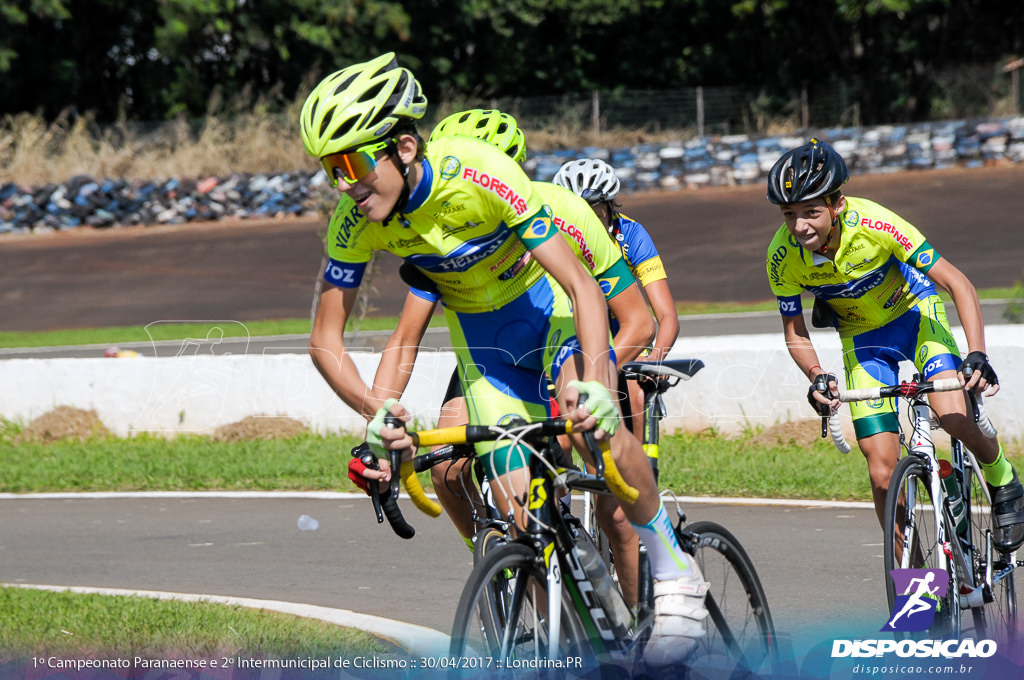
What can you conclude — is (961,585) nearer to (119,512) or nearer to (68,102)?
(119,512)

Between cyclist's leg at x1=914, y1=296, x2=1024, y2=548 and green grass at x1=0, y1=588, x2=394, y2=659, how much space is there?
8.73 ft

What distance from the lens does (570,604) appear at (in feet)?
12.1

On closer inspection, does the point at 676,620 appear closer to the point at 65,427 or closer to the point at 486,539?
the point at 486,539

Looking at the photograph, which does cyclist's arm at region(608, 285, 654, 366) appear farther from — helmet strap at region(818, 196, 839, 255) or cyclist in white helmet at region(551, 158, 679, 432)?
helmet strap at region(818, 196, 839, 255)


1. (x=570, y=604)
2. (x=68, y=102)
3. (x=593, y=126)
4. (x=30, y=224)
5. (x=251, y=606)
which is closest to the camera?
(x=570, y=604)

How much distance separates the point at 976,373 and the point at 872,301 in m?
0.82

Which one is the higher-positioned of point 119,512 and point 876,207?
point 876,207

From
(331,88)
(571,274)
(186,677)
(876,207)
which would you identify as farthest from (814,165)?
(186,677)

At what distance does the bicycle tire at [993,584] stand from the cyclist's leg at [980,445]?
51 millimetres

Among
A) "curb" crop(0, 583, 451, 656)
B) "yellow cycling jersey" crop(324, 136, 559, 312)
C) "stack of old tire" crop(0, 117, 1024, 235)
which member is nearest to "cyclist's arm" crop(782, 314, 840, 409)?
"yellow cycling jersey" crop(324, 136, 559, 312)

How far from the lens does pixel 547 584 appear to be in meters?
3.59

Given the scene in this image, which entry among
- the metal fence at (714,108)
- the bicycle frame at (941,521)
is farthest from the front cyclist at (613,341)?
the metal fence at (714,108)

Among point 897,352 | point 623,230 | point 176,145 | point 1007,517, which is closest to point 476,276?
point 623,230

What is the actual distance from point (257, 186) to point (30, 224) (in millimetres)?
5632
